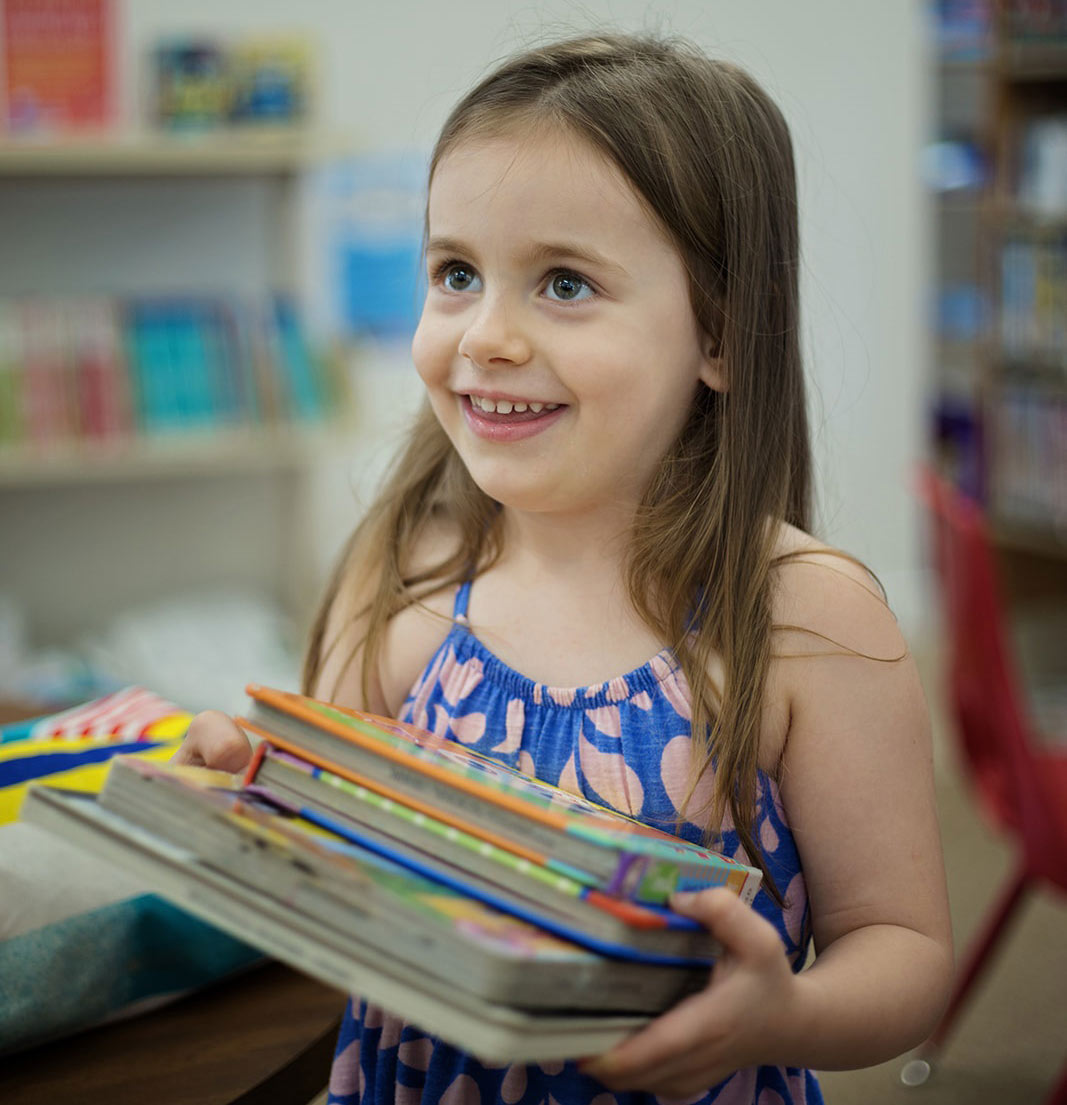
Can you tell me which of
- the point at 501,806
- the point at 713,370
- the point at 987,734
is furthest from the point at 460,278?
the point at 987,734

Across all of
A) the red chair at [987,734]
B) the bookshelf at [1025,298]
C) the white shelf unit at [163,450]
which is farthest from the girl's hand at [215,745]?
the bookshelf at [1025,298]

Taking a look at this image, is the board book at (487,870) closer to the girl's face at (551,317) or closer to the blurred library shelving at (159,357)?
the girl's face at (551,317)

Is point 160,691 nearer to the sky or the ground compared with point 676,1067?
nearer to the ground

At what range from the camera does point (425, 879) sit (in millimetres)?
652

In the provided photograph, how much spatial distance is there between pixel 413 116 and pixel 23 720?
246 centimetres

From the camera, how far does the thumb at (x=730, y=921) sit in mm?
650

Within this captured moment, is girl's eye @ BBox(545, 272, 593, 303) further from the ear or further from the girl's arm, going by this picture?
the girl's arm

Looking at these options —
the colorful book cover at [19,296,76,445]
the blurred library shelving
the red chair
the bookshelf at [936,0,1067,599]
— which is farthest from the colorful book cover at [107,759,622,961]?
the bookshelf at [936,0,1067,599]

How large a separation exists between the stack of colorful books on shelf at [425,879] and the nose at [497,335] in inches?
10.3

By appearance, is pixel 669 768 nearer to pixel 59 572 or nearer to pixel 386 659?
pixel 386 659

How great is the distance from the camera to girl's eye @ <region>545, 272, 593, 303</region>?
86 cm

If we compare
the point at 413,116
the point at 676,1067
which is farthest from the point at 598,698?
the point at 413,116

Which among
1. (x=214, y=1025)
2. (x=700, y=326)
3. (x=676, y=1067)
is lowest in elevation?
(x=214, y=1025)

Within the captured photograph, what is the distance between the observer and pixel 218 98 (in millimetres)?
2877
